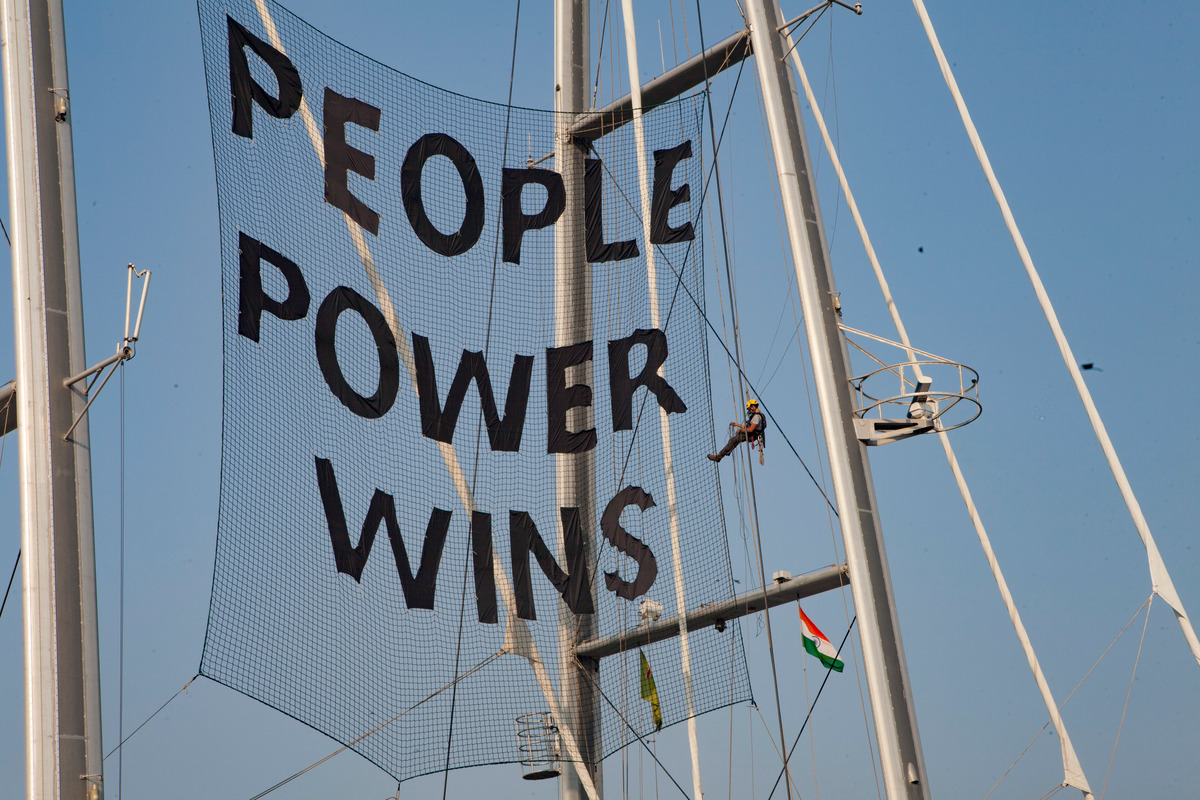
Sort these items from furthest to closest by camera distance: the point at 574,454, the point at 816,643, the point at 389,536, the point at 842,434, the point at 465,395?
the point at 816,643 < the point at 574,454 < the point at 465,395 < the point at 389,536 < the point at 842,434

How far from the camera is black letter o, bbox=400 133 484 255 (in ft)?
30.0

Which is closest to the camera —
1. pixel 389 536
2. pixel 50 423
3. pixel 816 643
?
pixel 50 423

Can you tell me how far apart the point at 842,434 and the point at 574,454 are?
95.1 inches

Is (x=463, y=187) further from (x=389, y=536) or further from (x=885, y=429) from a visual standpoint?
(x=885, y=429)

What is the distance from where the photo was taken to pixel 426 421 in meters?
8.69

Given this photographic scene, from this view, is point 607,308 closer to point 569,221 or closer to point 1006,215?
point 569,221

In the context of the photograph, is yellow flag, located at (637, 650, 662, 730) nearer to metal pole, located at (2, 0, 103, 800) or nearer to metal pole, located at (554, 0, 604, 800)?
metal pole, located at (554, 0, 604, 800)

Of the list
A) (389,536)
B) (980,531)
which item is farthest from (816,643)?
(389,536)

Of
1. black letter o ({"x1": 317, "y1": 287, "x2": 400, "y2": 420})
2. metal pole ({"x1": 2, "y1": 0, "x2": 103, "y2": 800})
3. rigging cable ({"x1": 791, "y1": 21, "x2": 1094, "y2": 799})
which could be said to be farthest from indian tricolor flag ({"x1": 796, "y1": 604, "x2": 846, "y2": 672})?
metal pole ({"x1": 2, "y1": 0, "x2": 103, "y2": 800})

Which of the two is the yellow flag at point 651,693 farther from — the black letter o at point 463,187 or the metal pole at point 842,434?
the black letter o at point 463,187

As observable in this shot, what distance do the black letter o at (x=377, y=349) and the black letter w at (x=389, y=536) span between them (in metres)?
0.50

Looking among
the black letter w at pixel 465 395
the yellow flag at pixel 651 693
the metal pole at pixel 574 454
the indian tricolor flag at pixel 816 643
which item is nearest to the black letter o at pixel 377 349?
the black letter w at pixel 465 395

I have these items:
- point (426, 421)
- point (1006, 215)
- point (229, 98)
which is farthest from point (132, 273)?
point (1006, 215)

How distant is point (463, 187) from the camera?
9477 mm
